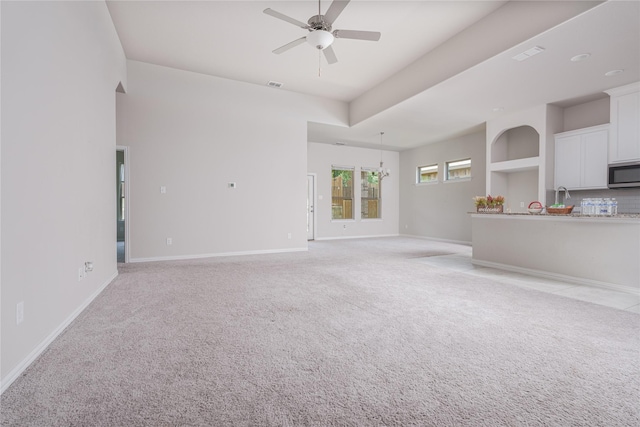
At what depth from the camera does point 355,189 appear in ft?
31.3

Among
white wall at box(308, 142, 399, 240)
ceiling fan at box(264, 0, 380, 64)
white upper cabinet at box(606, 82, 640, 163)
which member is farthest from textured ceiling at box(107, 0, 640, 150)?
white wall at box(308, 142, 399, 240)

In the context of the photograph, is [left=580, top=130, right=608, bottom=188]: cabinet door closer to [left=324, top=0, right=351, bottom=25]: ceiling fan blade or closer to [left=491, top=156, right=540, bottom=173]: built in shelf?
[left=491, top=156, right=540, bottom=173]: built in shelf

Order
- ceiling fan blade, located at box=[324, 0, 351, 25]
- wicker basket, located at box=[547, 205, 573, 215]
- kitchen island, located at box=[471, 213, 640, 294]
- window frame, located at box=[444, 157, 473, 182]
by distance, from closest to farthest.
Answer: ceiling fan blade, located at box=[324, 0, 351, 25] → kitchen island, located at box=[471, 213, 640, 294] → wicker basket, located at box=[547, 205, 573, 215] → window frame, located at box=[444, 157, 473, 182]

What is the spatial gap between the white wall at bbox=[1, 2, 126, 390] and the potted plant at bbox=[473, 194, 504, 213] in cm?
559

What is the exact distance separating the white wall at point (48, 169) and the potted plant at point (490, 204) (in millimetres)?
5587

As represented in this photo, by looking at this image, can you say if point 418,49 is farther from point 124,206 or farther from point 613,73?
point 124,206

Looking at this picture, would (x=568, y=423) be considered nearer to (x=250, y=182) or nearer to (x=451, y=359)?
(x=451, y=359)

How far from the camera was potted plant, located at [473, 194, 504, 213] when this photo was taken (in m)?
5.01

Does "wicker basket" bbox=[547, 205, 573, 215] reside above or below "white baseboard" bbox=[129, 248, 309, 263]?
above

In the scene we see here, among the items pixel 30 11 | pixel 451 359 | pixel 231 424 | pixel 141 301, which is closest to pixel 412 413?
pixel 451 359

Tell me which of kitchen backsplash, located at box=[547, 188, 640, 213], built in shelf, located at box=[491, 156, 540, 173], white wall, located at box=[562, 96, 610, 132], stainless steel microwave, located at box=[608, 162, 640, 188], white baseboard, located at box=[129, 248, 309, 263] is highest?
white wall, located at box=[562, 96, 610, 132]

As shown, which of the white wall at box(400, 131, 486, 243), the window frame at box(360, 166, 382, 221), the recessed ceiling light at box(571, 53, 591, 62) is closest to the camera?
the recessed ceiling light at box(571, 53, 591, 62)

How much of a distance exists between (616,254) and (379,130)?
5.13 m

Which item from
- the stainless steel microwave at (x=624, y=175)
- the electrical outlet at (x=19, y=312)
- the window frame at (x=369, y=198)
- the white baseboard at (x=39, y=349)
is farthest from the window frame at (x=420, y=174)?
the electrical outlet at (x=19, y=312)
